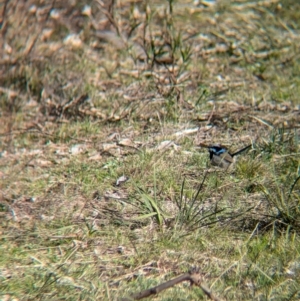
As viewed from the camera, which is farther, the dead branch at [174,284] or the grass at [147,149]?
the grass at [147,149]

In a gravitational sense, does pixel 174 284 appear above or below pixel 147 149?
above

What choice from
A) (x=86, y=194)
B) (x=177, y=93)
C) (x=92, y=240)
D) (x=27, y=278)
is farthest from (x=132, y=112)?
(x=27, y=278)

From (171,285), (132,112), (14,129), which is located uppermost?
(171,285)

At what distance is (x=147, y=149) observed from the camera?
194 inches

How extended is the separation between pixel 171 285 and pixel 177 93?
2522 millimetres

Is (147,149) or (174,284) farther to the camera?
(147,149)

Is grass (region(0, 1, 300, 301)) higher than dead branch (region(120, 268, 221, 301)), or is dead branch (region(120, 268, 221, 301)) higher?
dead branch (region(120, 268, 221, 301))

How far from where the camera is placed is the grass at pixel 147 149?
148 inches

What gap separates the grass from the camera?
375 centimetres

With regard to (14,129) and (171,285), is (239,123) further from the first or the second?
(171,285)

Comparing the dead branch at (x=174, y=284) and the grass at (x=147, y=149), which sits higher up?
the dead branch at (x=174, y=284)

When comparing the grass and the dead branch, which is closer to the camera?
the dead branch

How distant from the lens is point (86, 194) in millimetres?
4512

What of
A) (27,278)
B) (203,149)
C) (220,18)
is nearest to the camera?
(27,278)
